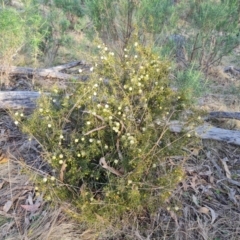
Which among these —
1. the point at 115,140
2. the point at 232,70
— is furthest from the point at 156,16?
the point at 115,140

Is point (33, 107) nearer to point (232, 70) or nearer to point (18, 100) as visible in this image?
point (18, 100)

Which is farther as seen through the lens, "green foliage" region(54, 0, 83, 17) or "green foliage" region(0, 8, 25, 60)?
"green foliage" region(54, 0, 83, 17)

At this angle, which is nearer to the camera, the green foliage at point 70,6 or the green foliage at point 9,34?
the green foliage at point 9,34

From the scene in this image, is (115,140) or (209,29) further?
(209,29)

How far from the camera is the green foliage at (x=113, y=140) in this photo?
92.3 inches

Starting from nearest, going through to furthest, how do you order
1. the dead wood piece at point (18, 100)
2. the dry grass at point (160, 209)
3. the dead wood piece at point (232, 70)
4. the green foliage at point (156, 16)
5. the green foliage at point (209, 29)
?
the dry grass at point (160, 209) < the dead wood piece at point (18, 100) < the green foliage at point (156, 16) < the green foliage at point (209, 29) < the dead wood piece at point (232, 70)

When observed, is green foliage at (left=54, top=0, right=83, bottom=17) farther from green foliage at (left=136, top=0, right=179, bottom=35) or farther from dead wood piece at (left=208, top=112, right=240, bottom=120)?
dead wood piece at (left=208, top=112, right=240, bottom=120)

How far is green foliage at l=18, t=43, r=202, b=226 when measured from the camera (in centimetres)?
234

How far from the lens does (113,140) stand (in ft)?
8.04

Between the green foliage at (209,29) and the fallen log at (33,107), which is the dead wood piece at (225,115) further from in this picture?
the green foliage at (209,29)

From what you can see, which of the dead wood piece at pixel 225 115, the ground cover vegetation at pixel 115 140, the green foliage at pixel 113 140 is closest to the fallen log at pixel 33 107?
the dead wood piece at pixel 225 115

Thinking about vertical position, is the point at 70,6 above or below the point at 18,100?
below

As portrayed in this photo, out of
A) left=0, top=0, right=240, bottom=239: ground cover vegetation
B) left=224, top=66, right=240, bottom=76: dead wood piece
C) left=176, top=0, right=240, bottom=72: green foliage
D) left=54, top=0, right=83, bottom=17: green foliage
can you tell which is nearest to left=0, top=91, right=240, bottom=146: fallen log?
left=0, top=0, right=240, bottom=239: ground cover vegetation

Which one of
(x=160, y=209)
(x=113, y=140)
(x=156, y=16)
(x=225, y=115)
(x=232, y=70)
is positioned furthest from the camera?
(x=232, y=70)
